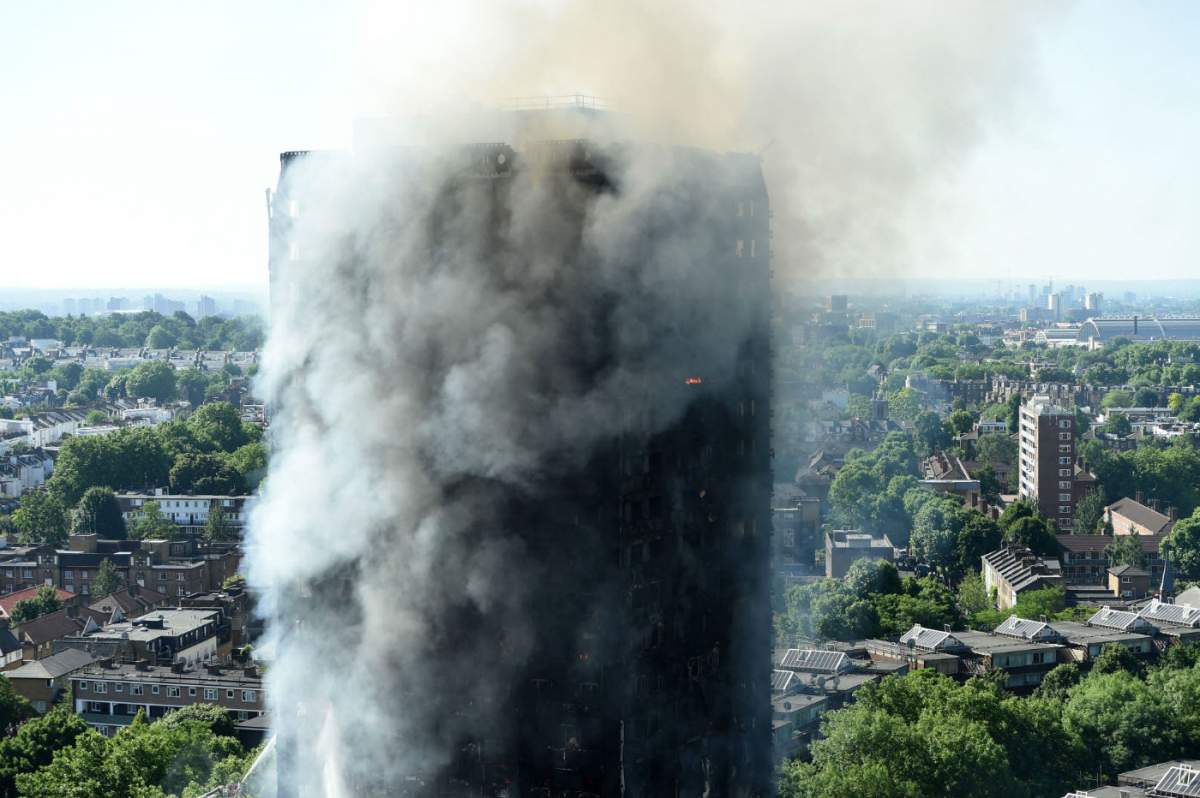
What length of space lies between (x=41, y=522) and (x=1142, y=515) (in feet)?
127

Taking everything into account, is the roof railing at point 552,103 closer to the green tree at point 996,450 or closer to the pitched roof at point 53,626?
the pitched roof at point 53,626

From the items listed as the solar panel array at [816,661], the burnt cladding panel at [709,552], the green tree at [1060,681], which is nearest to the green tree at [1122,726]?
the green tree at [1060,681]

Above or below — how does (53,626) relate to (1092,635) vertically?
below

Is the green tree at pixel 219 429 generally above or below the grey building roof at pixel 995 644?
above

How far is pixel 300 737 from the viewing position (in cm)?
1850

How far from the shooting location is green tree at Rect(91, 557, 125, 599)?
1911 inches

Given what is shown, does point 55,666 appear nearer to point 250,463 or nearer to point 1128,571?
point 250,463

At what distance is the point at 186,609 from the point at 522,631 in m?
27.6

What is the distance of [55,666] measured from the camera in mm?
37312

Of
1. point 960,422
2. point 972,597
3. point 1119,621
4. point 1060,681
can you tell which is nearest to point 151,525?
point 972,597

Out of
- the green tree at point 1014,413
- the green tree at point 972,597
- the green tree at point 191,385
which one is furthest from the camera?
the green tree at point 191,385

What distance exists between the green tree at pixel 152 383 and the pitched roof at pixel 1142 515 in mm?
60018

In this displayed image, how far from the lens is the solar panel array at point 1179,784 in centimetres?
2872

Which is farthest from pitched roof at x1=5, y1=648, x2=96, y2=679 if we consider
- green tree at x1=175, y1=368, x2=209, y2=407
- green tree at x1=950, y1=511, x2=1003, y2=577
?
green tree at x1=175, y1=368, x2=209, y2=407
